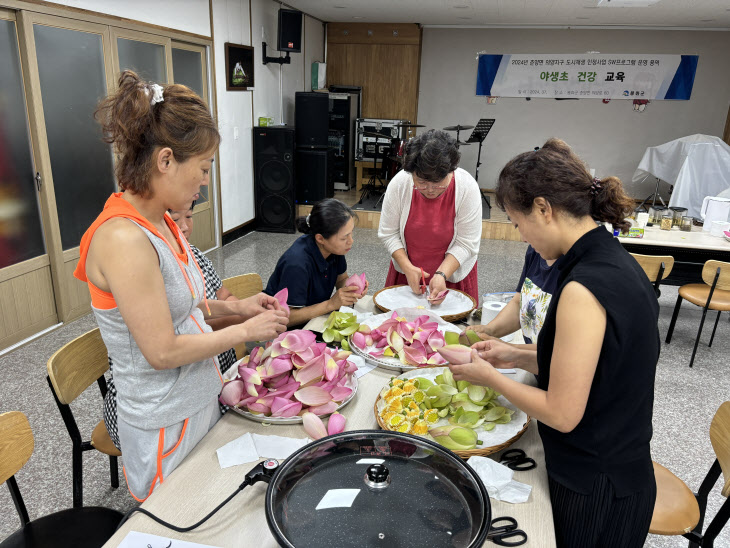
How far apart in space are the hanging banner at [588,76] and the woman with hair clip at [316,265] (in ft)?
24.4

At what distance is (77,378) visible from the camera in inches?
64.0

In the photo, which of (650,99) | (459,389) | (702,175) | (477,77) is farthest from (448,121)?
(459,389)

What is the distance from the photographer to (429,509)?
819 mm

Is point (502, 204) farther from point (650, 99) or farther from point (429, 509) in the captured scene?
point (650, 99)

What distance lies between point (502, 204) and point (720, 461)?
1.00 m

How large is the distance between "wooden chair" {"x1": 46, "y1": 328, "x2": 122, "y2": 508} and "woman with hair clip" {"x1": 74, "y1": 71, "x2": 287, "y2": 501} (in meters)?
0.47

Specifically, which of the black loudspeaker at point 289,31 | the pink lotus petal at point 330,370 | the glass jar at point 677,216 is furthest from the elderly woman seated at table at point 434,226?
the black loudspeaker at point 289,31

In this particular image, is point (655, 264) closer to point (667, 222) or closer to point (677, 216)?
point (667, 222)

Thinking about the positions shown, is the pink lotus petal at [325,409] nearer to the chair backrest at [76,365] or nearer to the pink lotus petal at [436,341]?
the pink lotus petal at [436,341]

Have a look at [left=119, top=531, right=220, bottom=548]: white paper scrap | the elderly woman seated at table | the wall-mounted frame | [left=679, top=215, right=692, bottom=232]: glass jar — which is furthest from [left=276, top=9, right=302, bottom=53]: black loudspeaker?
[left=119, top=531, right=220, bottom=548]: white paper scrap

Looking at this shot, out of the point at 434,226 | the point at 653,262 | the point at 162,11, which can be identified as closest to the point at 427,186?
the point at 434,226

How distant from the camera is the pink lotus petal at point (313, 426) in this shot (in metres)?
1.20

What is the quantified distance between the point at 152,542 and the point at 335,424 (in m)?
0.46

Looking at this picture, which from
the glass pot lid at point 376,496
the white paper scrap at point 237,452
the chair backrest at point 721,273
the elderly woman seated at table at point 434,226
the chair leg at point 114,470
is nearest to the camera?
the glass pot lid at point 376,496
